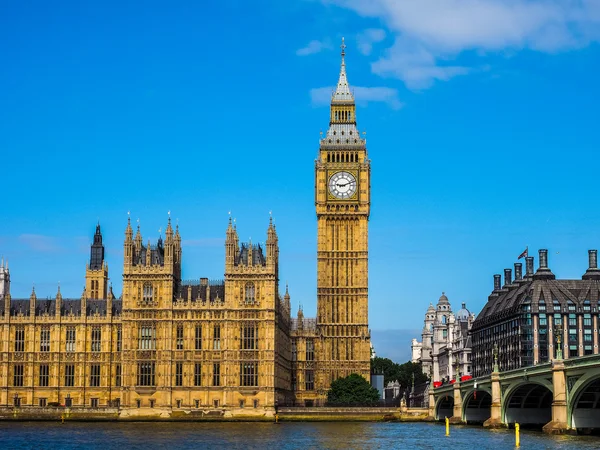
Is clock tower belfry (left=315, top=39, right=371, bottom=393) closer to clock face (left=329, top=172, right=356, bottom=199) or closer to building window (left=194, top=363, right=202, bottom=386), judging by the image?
clock face (left=329, top=172, right=356, bottom=199)

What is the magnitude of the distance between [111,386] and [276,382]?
20.8 m

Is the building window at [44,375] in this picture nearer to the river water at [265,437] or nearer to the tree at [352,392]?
the river water at [265,437]

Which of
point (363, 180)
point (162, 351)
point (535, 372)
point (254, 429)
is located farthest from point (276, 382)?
point (535, 372)

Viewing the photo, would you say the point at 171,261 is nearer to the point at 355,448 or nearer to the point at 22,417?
the point at 22,417

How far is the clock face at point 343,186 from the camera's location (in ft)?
517

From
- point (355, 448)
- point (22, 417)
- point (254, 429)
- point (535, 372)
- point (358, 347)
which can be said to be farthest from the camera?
point (358, 347)

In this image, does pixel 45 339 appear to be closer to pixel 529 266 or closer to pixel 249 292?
pixel 249 292

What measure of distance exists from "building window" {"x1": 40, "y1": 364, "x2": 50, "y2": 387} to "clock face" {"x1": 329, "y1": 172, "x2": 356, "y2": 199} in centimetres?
4855

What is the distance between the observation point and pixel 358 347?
501 ft

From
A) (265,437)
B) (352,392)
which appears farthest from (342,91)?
(265,437)

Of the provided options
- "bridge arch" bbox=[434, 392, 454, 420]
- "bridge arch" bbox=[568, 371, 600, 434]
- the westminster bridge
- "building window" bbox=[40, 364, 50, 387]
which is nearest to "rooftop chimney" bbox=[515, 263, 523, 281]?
"bridge arch" bbox=[434, 392, 454, 420]

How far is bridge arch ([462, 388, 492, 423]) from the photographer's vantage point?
118562 mm

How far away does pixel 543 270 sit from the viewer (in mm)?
169250

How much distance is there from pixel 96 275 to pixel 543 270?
69.3 metres
